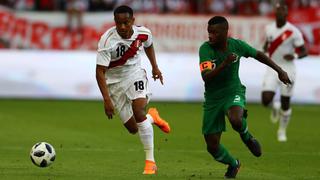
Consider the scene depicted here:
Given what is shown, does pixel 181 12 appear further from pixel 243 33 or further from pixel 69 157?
pixel 69 157

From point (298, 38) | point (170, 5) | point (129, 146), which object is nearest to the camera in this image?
point (129, 146)

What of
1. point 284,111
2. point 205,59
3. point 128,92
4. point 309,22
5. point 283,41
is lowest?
point 309,22

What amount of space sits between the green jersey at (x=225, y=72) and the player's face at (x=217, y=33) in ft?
0.61

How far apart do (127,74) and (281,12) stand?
20.4 feet

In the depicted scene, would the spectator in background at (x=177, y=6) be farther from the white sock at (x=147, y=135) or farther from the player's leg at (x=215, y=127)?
the player's leg at (x=215, y=127)

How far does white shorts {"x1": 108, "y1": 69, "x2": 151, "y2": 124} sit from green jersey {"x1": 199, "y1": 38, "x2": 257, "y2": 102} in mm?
1130

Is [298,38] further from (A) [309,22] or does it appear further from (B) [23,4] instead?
(B) [23,4]

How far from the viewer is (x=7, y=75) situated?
84.0 ft

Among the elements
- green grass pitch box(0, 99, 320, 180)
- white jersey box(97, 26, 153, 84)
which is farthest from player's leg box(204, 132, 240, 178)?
white jersey box(97, 26, 153, 84)

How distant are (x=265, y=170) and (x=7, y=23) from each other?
676 inches

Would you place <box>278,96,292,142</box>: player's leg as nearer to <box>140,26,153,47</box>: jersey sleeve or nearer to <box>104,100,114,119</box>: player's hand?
<box>140,26,153,47</box>: jersey sleeve

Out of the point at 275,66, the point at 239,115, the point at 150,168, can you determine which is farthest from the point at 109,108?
the point at 275,66

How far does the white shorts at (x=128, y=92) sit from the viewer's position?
12.0m

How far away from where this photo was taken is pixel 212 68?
10.9 m
